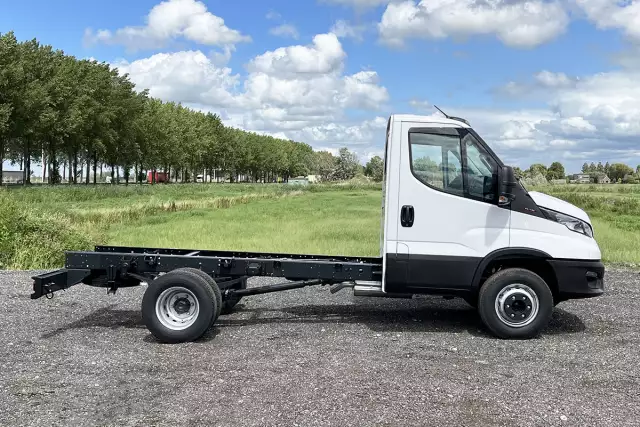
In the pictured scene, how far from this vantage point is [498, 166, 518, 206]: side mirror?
6980 millimetres

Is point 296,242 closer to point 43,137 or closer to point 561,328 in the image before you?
point 561,328

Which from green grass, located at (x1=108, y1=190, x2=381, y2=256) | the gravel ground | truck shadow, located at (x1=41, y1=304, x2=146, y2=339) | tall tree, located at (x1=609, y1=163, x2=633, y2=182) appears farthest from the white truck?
tall tree, located at (x1=609, y1=163, x2=633, y2=182)

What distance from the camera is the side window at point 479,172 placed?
7.23 m

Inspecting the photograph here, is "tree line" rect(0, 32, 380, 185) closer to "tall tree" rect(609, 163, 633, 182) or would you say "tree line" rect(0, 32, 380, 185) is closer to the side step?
the side step

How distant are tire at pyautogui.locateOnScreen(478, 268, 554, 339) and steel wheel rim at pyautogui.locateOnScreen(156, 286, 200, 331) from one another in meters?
3.56

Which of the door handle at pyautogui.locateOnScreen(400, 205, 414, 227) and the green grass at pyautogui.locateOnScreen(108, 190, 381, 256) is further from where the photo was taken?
the green grass at pyautogui.locateOnScreen(108, 190, 381, 256)

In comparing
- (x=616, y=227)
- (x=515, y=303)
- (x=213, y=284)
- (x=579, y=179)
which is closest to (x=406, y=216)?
(x=515, y=303)

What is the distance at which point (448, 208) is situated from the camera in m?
7.24

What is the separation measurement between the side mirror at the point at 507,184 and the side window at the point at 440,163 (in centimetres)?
48

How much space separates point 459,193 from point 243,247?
35.4 ft

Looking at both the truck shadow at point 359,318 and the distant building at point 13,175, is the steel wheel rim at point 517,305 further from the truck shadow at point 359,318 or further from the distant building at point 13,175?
the distant building at point 13,175

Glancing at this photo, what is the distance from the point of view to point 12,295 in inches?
392

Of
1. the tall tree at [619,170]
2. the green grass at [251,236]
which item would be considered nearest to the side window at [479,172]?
the green grass at [251,236]

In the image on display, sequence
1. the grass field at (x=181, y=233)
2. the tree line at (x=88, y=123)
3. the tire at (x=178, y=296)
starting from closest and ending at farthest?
the tire at (x=178, y=296), the grass field at (x=181, y=233), the tree line at (x=88, y=123)
